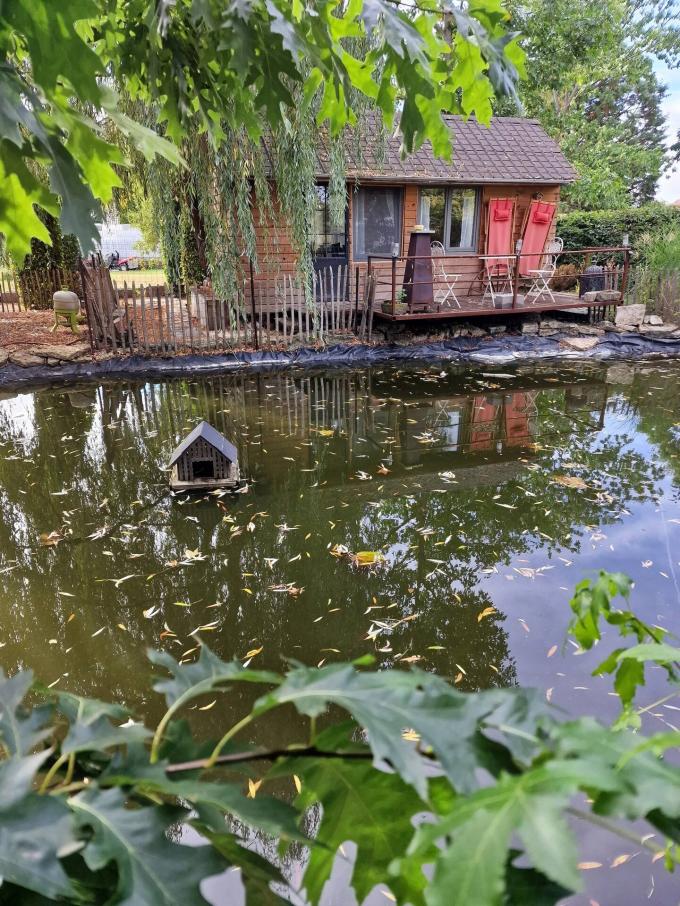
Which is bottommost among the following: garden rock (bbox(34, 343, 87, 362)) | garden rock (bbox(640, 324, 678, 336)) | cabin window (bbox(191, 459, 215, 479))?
cabin window (bbox(191, 459, 215, 479))

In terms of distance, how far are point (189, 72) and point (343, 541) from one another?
3790 mm

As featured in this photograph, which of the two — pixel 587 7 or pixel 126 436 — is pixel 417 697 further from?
pixel 587 7

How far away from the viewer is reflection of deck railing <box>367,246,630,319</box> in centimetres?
1255

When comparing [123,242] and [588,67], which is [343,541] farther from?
[123,242]

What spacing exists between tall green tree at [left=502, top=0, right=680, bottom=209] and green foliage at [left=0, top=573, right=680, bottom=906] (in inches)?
835

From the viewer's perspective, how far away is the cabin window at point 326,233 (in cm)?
1365

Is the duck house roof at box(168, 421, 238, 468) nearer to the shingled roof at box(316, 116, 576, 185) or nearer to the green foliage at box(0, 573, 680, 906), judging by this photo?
the green foliage at box(0, 573, 680, 906)

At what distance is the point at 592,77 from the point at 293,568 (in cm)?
2279

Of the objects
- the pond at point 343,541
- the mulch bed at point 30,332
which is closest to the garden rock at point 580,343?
the pond at point 343,541

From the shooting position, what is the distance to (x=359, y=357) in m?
12.2

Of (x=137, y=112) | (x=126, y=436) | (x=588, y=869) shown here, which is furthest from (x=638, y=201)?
(x=588, y=869)

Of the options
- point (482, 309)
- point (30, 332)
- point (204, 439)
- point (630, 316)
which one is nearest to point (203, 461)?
point (204, 439)

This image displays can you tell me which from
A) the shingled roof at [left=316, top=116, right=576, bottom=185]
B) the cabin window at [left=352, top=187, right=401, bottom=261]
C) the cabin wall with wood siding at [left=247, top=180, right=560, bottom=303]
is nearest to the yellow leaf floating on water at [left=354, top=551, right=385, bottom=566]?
the cabin wall with wood siding at [left=247, top=180, right=560, bottom=303]

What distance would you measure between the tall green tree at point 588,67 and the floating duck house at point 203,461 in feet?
57.3
